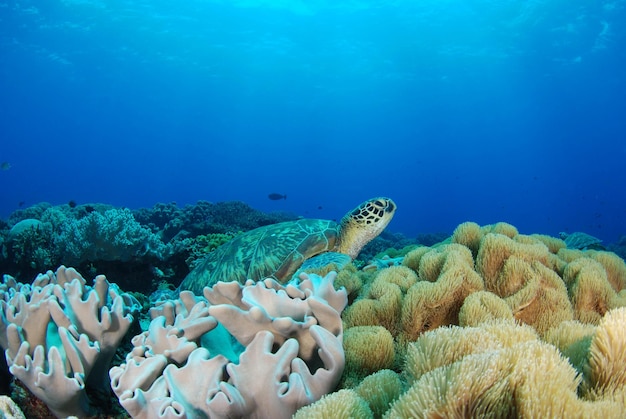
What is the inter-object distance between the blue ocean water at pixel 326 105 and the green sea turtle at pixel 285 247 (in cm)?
2667

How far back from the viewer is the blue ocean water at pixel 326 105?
41.4 m

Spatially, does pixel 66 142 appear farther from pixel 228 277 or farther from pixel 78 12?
pixel 228 277

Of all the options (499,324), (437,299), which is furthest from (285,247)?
(499,324)

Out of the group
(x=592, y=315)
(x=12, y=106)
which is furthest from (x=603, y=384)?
(x=12, y=106)

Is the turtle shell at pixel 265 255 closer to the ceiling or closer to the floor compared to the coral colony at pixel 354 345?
closer to the floor

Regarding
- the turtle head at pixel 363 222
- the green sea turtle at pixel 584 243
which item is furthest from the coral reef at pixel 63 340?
the green sea turtle at pixel 584 243

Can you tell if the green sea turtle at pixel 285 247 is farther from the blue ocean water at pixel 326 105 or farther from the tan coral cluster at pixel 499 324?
the blue ocean water at pixel 326 105

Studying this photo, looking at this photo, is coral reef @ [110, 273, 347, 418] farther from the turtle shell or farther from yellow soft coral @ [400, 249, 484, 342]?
the turtle shell

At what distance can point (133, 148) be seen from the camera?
130 meters

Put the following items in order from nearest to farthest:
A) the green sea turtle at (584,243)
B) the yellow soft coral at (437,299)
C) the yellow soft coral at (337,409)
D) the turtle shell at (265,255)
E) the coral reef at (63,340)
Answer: the yellow soft coral at (337,409), the coral reef at (63,340), the yellow soft coral at (437,299), the turtle shell at (265,255), the green sea turtle at (584,243)

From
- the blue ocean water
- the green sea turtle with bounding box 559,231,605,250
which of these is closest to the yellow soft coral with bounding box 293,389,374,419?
the green sea turtle with bounding box 559,231,605,250

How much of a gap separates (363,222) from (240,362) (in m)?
4.49

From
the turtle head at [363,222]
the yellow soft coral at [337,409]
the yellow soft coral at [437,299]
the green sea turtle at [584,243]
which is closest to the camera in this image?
the yellow soft coral at [337,409]

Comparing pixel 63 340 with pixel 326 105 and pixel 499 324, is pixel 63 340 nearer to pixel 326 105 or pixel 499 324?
pixel 499 324
